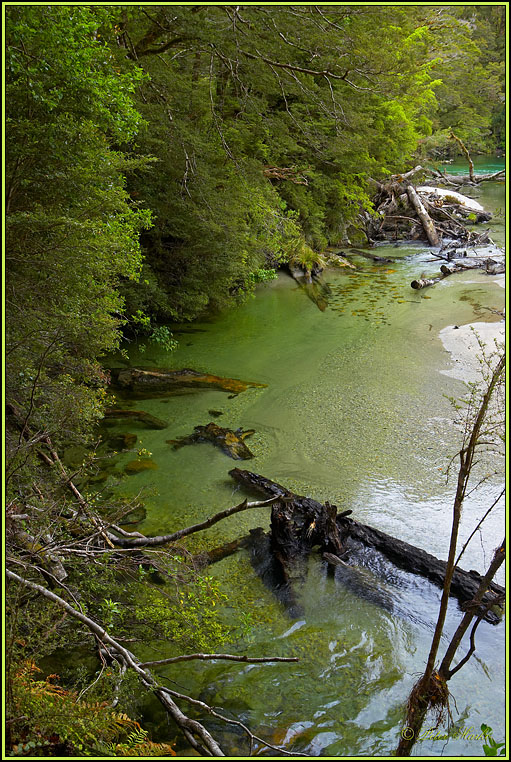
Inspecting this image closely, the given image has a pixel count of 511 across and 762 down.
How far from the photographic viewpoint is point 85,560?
301 centimetres

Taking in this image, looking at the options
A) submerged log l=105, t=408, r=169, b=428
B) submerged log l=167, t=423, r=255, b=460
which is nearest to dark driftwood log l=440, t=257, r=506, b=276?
submerged log l=167, t=423, r=255, b=460

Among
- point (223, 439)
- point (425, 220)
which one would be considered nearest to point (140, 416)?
point (223, 439)

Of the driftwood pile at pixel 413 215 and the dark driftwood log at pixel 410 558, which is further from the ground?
the driftwood pile at pixel 413 215

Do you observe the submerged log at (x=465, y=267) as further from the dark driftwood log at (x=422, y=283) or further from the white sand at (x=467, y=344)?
the white sand at (x=467, y=344)

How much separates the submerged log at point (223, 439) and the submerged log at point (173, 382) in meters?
1.19

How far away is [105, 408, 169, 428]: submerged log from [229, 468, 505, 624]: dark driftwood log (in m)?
2.45

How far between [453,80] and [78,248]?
18690mm

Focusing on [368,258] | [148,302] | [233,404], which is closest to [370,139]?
[368,258]

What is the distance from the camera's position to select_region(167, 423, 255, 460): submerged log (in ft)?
20.9

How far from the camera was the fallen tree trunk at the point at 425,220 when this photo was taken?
54.1 ft

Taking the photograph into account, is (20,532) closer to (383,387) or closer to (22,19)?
(22,19)

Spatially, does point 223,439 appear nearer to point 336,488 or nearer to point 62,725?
point 336,488

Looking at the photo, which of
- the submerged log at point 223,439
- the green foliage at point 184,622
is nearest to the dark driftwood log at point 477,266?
the submerged log at point 223,439

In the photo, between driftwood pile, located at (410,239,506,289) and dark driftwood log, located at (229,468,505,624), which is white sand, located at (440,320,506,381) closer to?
driftwood pile, located at (410,239,506,289)
